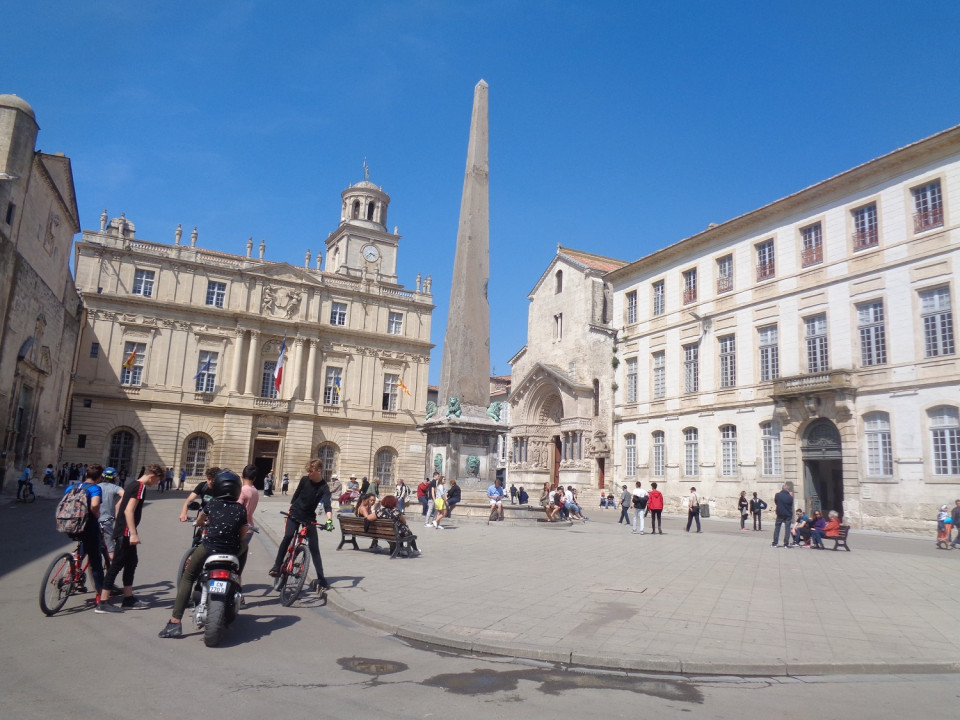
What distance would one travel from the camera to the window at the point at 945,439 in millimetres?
20172

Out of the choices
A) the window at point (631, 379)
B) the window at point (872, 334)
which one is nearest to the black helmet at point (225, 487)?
the window at point (872, 334)

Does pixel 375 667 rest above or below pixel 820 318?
below

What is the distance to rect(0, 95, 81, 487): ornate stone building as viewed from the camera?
21.3 metres

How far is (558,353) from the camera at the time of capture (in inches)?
1527

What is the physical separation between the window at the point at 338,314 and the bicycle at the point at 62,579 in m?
37.8

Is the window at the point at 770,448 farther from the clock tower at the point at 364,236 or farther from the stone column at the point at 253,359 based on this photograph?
the clock tower at the point at 364,236

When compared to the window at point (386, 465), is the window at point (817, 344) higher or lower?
higher

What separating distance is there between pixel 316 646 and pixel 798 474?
74.7 ft

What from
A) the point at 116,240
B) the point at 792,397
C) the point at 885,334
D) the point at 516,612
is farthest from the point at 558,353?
the point at 516,612

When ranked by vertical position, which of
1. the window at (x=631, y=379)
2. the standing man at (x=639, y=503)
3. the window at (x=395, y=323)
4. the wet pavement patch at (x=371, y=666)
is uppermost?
the window at (x=395, y=323)

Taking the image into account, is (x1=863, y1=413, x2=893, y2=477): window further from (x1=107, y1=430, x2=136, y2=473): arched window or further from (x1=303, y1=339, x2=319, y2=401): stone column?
(x1=107, y1=430, x2=136, y2=473): arched window

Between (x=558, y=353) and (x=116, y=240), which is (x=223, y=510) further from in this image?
(x=116, y=240)

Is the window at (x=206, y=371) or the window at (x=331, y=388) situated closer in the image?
the window at (x=206, y=371)

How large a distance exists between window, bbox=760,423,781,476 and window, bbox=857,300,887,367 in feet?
13.9
